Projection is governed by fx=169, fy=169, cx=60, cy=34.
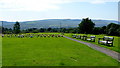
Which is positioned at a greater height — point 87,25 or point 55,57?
point 87,25

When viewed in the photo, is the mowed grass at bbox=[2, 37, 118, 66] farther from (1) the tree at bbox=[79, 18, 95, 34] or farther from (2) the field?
(1) the tree at bbox=[79, 18, 95, 34]

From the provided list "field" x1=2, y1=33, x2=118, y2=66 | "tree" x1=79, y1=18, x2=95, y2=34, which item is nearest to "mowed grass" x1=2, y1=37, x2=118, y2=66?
"field" x1=2, y1=33, x2=118, y2=66

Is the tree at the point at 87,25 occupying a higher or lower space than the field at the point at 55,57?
higher

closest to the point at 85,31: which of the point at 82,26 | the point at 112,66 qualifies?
the point at 82,26

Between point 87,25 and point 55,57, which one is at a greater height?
point 87,25

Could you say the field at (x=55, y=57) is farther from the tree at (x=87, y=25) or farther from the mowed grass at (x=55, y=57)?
the tree at (x=87, y=25)

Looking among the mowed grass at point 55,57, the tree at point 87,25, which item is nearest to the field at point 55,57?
the mowed grass at point 55,57

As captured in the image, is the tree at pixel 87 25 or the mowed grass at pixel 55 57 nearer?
the mowed grass at pixel 55 57

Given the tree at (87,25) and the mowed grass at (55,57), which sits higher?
the tree at (87,25)

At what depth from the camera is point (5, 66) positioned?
34.9ft

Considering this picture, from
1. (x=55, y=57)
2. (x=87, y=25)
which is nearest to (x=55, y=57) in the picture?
(x=55, y=57)

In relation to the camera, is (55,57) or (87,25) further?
(87,25)

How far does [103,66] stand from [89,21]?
71.7 meters

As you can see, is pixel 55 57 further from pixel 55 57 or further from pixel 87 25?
pixel 87 25
